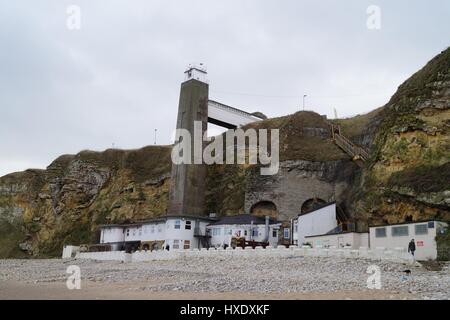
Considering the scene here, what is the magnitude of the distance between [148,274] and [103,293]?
9.19 metres

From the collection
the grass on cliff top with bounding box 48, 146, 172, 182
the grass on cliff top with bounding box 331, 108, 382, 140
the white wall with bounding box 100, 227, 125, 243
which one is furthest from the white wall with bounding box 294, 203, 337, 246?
the grass on cliff top with bounding box 48, 146, 172, 182

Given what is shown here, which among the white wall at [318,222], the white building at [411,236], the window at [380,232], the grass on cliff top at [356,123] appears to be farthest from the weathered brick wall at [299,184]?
the white building at [411,236]

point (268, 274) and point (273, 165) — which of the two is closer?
point (268, 274)

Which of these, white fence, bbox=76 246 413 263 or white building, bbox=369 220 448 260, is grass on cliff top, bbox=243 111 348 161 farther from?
white building, bbox=369 220 448 260

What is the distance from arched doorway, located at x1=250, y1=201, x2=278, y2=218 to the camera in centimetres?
5525

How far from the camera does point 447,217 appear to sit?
1249 inches

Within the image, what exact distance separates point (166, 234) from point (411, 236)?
30.9m

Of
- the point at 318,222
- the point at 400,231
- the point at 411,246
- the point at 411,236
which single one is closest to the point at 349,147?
the point at 318,222

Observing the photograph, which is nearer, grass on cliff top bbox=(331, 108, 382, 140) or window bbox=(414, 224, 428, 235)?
window bbox=(414, 224, 428, 235)

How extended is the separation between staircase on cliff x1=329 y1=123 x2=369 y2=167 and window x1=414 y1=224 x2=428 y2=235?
2246cm

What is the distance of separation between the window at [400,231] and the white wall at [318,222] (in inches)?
455
